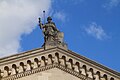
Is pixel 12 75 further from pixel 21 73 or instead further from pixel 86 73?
pixel 86 73

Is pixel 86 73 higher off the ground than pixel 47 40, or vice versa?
pixel 47 40

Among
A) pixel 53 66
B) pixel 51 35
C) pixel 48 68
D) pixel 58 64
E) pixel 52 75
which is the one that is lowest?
pixel 52 75

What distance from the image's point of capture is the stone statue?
772 inches

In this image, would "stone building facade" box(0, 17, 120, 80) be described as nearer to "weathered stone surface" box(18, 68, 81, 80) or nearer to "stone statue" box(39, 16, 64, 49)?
"weathered stone surface" box(18, 68, 81, 80)

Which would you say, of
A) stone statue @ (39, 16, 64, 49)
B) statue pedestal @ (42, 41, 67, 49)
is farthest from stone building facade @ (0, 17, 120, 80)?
stone statue @ (39, 16, 64, 49)

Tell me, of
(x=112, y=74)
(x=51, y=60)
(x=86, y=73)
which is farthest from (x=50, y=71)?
(x=112, y=74)

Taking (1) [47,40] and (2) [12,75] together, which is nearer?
(2) [12,75]

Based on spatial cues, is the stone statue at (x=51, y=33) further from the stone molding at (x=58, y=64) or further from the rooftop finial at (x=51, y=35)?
the stone molding at (x=58, y=64)

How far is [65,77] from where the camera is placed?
1847cm

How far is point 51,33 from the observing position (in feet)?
65.5

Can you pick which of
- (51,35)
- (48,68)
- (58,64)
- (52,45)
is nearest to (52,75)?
(48,68)

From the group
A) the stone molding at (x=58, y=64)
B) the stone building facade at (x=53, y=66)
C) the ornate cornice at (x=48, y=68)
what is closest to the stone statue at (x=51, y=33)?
the stone building facade at (x=53, y=66)

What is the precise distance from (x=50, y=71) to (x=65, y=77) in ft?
2.48

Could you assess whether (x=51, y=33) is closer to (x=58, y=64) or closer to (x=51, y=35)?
(x=51, y=35)
